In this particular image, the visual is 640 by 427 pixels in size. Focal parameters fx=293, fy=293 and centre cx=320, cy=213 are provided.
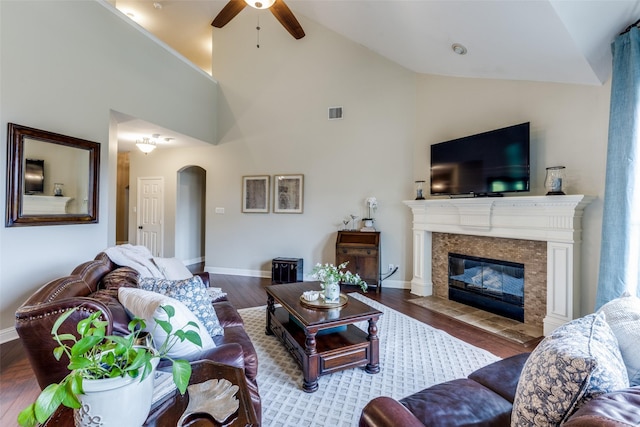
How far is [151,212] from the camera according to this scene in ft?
21.7

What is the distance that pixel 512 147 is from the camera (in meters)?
3.38

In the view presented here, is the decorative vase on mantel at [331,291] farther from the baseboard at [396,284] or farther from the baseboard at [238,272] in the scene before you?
the baseboard at [238,272]

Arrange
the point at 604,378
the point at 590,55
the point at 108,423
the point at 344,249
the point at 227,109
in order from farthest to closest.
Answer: the point at 227,109
the point at 344,249
the point at 590,55
the point at 604,378
the point at 108,423

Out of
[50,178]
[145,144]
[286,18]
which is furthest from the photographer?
[145,144]

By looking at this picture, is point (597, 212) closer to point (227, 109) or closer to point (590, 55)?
point (590, 55)

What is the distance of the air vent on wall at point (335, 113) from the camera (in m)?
5.30

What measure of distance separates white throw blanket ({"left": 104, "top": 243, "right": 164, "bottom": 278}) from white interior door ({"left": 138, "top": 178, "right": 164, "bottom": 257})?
14.1 ft

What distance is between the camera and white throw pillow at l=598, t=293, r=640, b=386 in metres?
1.06

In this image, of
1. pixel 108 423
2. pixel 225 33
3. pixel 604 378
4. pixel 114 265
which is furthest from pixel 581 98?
pixel 225 33

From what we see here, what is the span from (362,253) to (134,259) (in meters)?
3.27

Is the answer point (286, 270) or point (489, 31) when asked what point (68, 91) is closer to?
point (286, 270)

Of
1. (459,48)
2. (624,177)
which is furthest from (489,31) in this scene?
(624,177)

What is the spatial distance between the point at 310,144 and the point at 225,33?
2.99 m

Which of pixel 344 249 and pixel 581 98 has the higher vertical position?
pixel 581 98
